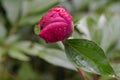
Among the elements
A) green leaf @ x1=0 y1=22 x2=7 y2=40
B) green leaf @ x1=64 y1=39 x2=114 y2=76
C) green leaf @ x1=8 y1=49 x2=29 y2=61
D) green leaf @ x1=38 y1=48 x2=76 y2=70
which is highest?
green leaf @ x1=0 y1=22 x2=7 y2=40

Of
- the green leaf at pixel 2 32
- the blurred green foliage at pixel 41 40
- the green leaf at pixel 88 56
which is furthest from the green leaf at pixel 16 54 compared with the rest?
the green leaf at pixel 88 56

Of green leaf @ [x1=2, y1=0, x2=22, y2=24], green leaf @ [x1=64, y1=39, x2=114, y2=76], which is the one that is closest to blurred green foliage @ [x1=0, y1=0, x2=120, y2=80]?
A: green leaf @ [x1=2, y1=0, x2=22, y2=24]

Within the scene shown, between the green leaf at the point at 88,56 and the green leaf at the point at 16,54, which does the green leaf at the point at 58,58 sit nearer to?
the green leaf at the point at 16,54

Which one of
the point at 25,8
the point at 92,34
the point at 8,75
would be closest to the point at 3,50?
the point at 8,75

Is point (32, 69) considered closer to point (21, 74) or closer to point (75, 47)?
point (21, 74)

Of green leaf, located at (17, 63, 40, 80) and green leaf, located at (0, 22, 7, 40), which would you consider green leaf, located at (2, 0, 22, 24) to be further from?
green leaf, located at (17, 63, 40, 80)

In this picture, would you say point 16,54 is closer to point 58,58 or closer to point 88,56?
point 58,58
